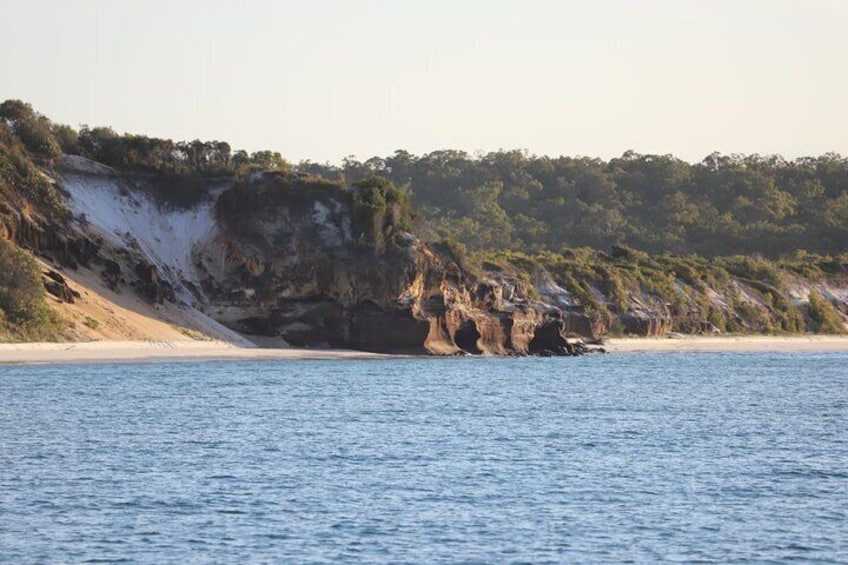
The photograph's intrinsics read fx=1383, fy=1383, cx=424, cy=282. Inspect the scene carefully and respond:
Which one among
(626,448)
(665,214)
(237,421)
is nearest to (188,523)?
(626,448)

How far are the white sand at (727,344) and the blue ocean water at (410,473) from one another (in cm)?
4508

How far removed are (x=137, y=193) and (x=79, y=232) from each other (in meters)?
9.17

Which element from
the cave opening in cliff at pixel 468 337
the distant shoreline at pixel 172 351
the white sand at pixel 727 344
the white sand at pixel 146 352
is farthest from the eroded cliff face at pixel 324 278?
the white sand at pixel 727 344

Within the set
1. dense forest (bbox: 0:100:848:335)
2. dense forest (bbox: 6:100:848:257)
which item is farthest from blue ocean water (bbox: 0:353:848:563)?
dense forest (bbox: 6:100:848:257)

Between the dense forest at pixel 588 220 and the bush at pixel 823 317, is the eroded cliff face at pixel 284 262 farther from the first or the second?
the bush at pixel 823 317

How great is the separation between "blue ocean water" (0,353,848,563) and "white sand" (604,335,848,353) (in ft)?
148

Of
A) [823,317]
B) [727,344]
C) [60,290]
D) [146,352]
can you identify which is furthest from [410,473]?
[823,317]

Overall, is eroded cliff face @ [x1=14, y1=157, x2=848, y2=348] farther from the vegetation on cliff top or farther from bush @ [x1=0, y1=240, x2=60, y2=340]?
the vegetation on cliff top

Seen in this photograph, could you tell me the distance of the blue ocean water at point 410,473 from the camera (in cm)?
2570

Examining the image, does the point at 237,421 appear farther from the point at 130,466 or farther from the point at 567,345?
the point at 567,345

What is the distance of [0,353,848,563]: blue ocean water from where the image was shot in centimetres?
2570

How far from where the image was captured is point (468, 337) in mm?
92750

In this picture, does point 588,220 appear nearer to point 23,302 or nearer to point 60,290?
Answer: point 60,290

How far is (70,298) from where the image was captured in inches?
2948
